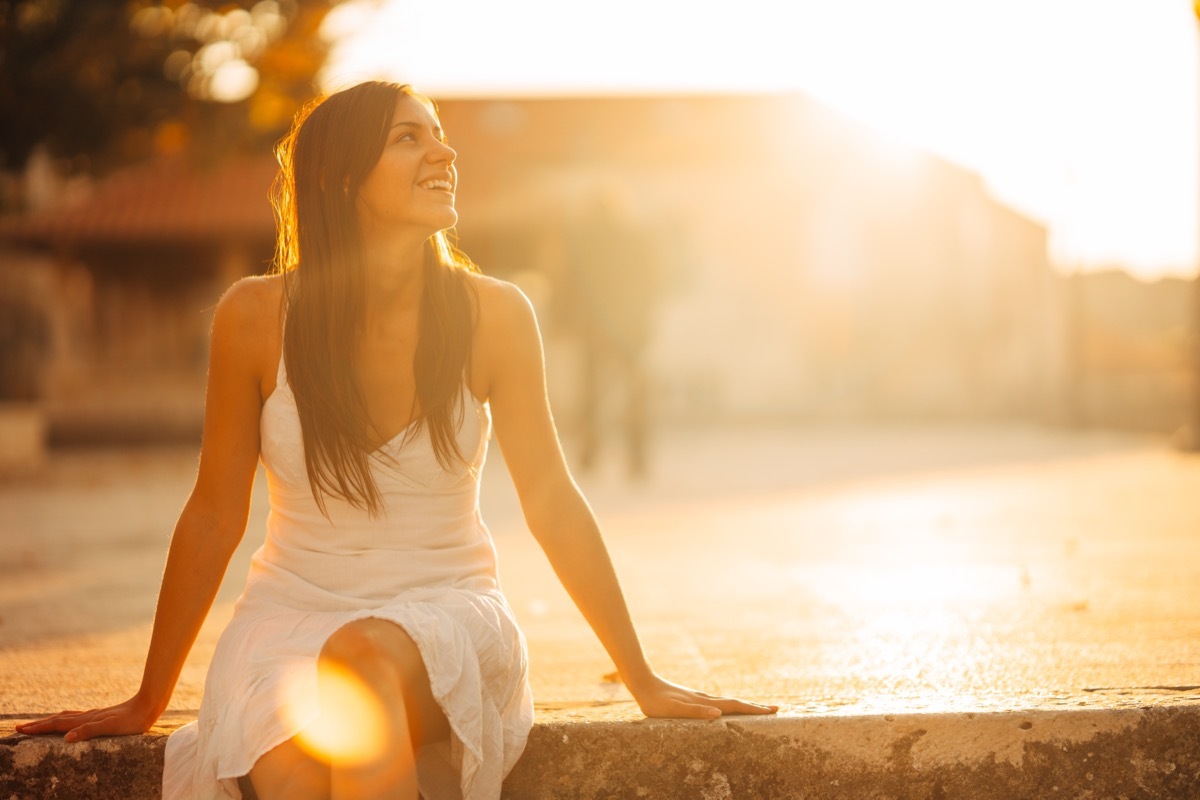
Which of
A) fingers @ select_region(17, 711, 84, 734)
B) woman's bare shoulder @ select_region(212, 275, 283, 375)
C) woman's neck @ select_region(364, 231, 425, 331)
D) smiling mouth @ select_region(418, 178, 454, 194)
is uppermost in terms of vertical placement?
smiling mouth @ select_region(418, 178, 454, 194)

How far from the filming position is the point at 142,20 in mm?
12109

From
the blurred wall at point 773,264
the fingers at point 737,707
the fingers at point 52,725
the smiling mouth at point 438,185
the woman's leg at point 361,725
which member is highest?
the blurred wall at point 773,264

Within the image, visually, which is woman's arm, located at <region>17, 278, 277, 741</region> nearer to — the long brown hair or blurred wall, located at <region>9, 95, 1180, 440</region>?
→ the long brown hair

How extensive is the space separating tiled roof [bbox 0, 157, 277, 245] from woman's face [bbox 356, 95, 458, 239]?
2320 cm

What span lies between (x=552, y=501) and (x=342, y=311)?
1.93 feet

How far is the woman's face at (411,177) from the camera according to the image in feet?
9.38

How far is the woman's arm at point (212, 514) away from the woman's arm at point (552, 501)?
0.48 meters

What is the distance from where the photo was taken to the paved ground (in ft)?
11.1

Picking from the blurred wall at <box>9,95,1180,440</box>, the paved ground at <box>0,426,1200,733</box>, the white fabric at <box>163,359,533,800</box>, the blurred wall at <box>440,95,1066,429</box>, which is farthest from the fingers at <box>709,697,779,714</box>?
the blurred wall at <box>440,95,1066,429</box>

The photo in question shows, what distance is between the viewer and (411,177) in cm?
286

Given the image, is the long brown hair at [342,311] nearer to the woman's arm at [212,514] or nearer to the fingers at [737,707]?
the woman's arm at [212,514]

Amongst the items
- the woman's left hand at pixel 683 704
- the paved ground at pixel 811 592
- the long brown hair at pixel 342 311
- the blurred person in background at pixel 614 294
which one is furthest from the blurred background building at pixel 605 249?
the woman's left hand at pixel 683 704

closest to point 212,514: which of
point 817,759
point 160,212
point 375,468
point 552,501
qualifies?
point 375,468

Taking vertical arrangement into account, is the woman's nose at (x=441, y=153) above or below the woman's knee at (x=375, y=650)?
above
